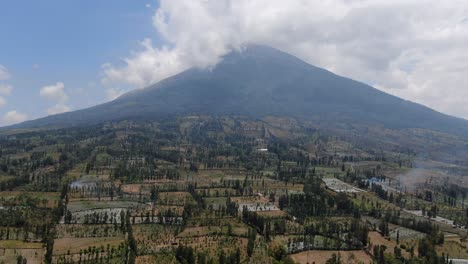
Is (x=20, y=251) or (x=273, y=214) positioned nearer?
(x=20, y=251)

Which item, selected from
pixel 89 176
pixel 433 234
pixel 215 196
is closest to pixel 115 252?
pixel 215 196

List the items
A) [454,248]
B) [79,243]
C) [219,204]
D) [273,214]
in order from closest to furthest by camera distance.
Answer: [79,243] < [454,248] < [273,214] < [219,204]

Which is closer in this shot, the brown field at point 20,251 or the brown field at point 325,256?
the brown field at point 20,251

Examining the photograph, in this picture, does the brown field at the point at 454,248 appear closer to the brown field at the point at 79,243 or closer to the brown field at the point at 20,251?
the brown field at the point at 79,243

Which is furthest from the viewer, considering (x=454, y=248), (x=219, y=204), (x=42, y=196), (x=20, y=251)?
(x=42, y=196)

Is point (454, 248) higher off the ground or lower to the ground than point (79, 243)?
lower

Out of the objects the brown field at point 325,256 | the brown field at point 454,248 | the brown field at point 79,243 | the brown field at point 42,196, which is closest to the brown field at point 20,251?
the brown field at point 79,243

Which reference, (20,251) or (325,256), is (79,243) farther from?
(325,256)

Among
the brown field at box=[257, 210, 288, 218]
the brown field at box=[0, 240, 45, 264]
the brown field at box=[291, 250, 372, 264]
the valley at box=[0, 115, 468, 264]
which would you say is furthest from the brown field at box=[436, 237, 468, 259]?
the brown field at box=[0, 240, 45, 264]

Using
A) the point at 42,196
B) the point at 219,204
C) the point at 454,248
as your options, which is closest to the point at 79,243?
the point at 42,196
